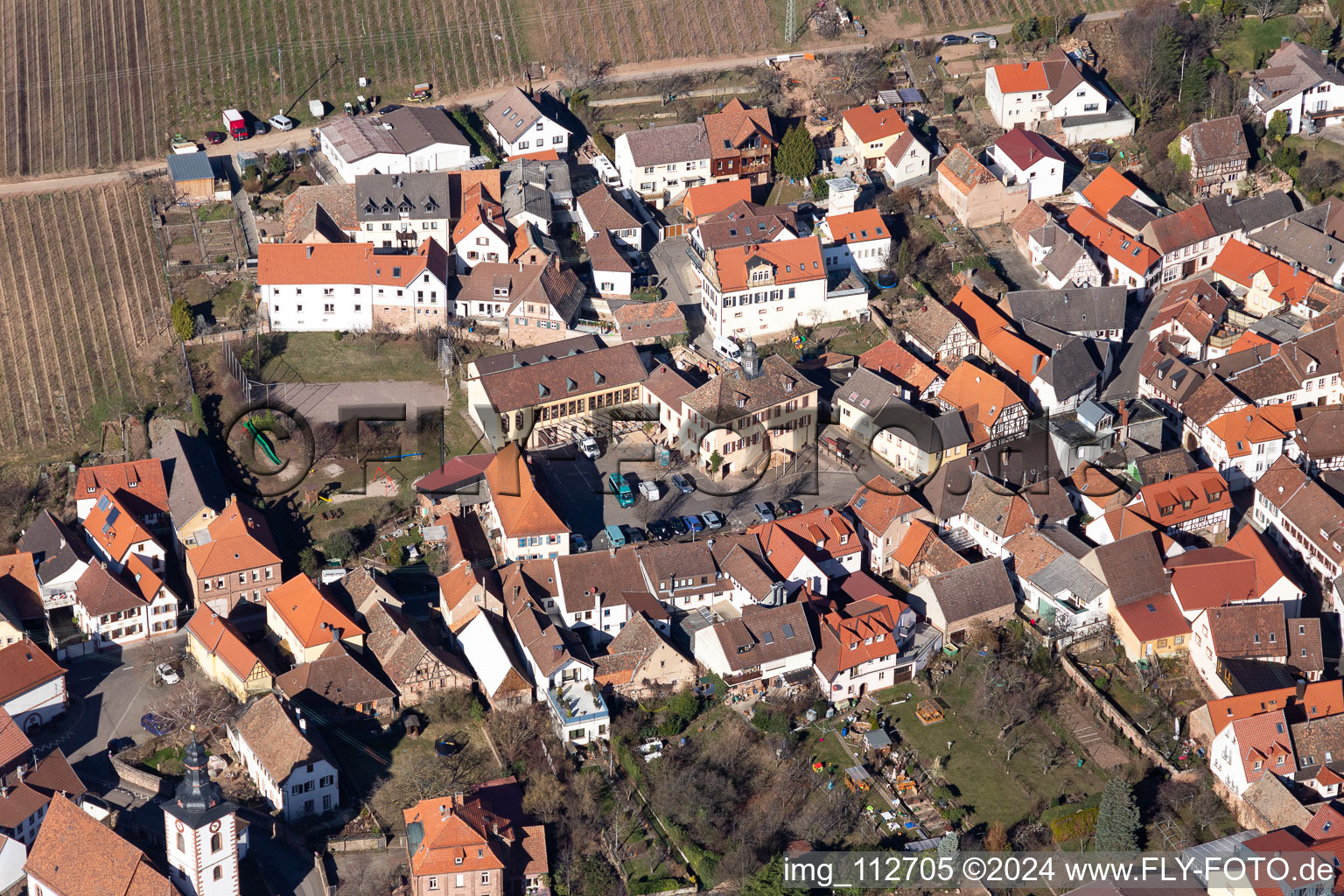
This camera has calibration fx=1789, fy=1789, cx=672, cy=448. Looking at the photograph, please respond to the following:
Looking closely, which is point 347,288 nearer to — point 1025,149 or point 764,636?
point 764,636

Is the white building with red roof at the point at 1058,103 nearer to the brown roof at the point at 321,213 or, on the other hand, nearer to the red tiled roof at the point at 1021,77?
the red tiled roof at the point at 1021,77

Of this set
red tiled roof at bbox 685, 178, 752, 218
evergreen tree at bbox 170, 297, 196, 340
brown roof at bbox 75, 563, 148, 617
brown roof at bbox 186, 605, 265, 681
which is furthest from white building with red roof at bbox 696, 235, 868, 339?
brown roof at bbox 75, 563, 148, 617

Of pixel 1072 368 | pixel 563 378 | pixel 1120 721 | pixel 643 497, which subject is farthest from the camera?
pixel 1072 368

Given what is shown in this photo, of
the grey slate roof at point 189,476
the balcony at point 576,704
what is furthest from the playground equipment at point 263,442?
the balcony at point 576,704

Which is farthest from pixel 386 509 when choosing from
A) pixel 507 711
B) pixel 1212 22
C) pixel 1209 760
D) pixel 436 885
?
pixel 1212 22

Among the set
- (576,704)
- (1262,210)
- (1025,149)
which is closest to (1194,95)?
(1262,210)
